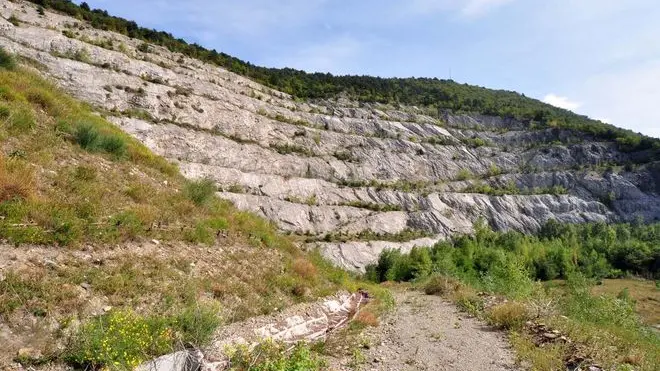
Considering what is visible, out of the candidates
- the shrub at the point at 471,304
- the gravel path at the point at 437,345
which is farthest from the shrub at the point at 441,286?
the gravel path at the point at 437,345

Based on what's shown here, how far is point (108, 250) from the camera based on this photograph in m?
9.99

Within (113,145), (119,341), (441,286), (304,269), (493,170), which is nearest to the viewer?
(119,341)

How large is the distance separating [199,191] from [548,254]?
64.3 m

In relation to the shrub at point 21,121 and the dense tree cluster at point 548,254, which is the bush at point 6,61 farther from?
the dense tree cluster at point 548,254

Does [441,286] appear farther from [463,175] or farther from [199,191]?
[463,175]

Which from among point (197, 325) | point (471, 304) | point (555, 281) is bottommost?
point (555, 281)

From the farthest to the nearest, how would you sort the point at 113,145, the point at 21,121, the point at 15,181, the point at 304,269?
the point at 304,269
the point at 113,145
the point at 21,121
the point at 15,181

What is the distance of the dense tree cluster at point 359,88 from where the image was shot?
61656 millimetres

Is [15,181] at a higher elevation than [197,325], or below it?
higher

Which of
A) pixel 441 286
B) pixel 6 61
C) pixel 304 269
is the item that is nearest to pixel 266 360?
pixel 304 269

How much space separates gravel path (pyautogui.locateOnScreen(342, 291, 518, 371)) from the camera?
11.3 meters

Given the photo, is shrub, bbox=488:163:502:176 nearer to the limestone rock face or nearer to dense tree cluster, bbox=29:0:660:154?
the limestone rock face

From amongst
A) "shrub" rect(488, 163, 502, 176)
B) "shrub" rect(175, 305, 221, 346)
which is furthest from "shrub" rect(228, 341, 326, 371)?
"shrub" rect(488, 163, 502, 176)

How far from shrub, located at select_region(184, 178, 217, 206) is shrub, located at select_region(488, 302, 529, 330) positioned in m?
13.5
